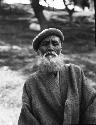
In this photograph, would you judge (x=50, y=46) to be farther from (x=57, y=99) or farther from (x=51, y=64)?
(x=57, y=99)

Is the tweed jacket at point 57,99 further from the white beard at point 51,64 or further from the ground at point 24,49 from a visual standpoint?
the ground at point 24,49

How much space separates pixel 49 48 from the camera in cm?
352

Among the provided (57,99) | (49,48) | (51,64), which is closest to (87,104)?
(57,99)

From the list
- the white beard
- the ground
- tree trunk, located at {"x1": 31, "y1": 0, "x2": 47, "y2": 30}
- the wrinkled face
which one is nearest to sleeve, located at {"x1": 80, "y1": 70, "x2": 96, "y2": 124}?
the white beard

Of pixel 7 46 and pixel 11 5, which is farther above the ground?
pixel 11 5

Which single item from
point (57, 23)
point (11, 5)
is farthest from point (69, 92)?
point (11, 5)

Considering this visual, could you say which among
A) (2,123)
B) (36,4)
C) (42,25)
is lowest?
(2,123)

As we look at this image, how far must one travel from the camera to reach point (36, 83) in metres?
3.63

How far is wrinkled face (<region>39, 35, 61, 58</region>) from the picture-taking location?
353 centimetres

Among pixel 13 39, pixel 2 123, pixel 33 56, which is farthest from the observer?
pixel 13 39

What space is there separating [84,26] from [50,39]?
13.4 m

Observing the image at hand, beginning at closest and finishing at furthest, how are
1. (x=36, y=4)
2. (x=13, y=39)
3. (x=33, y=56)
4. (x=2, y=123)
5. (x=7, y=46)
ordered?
(x=2, y=123), (x=36, y=4), (x=33, y=56), (x=7, y=46), (x=13, y=39)

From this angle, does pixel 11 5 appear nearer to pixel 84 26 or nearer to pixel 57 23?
pixel 57 23

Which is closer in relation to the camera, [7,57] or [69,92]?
[69,92]
